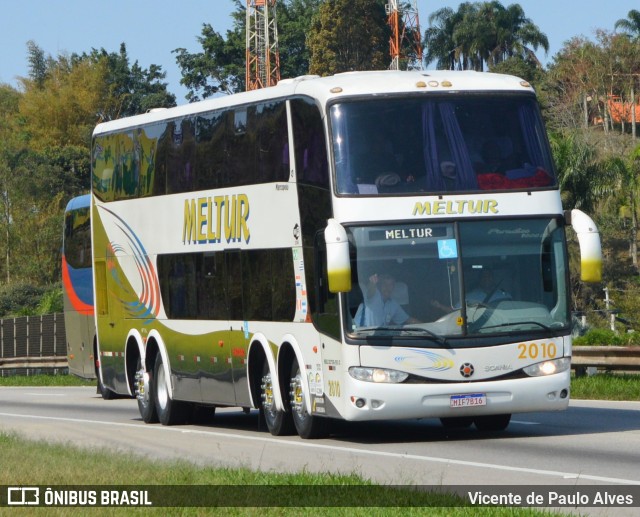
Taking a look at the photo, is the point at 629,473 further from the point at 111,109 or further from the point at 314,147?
the point at 111,109

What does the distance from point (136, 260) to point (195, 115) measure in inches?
128

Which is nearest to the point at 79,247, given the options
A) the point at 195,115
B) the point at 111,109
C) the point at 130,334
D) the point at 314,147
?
the point at 130,334

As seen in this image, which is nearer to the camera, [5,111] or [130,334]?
[130,334]

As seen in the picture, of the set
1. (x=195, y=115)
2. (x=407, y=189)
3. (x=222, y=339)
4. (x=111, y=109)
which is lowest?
(x=222, y=339)

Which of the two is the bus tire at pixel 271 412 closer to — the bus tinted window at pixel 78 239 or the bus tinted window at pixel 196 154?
the bus tinted window at pixel 196 154

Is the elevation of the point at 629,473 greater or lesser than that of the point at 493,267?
lesser

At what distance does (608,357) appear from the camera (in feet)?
85.3

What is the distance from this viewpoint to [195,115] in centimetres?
2112

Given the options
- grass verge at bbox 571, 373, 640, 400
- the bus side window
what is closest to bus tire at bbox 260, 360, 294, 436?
the bus side window

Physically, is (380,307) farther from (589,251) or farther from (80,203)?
(80,203)

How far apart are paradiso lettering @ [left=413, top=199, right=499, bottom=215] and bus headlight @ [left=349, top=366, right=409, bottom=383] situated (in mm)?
1757

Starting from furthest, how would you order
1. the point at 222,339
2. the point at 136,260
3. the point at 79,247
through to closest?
the point at 79,247 → the point at 136,260 → the point at 222,339

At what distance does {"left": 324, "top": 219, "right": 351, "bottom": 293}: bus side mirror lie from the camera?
628 inches

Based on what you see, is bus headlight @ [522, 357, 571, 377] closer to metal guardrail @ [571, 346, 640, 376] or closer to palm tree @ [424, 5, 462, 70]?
metal guardrail @ [571, 346, 640, 376]
